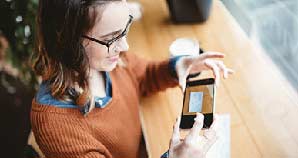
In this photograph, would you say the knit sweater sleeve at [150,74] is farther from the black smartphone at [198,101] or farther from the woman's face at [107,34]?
the woman's face at [107,34]

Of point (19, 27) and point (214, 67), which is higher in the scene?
point (19, 27)

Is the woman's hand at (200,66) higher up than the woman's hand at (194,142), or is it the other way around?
the woman's hand at (200,66)

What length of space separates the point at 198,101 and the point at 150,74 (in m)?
0.23

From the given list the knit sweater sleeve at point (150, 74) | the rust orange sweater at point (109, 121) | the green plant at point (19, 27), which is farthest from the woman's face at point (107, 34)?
the green plant at point (19, 27)

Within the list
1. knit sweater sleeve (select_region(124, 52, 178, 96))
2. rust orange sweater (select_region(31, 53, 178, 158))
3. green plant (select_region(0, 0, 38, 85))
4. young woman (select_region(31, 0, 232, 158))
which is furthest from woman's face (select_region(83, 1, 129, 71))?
green plant (select_region(0, 0, 38, 85))

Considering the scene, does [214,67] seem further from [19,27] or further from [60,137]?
[19,27]

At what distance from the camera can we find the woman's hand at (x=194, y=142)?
31.9 inches

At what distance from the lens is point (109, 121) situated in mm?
974

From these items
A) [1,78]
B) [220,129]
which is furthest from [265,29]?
[1,78]

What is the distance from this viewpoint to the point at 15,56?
1.50m

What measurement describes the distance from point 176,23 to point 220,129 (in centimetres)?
50

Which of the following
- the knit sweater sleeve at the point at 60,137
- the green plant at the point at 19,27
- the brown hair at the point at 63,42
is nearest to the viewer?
the brown hair at the point at 63,42

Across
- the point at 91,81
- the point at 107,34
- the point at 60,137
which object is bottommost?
the point at 60,137

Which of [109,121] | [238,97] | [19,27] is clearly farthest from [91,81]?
Result: [19,27]
